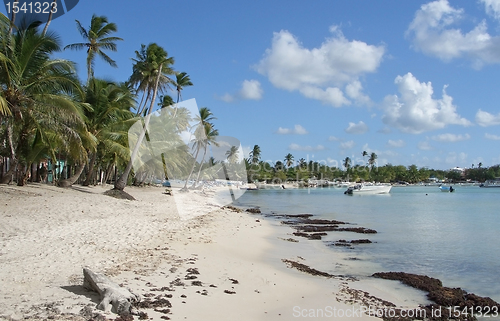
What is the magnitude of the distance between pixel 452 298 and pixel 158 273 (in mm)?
6289

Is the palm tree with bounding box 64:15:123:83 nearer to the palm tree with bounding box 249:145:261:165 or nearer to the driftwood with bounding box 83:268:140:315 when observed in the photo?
the driftwood with bounding box 83:268:140:315

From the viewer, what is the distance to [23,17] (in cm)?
A: 1473

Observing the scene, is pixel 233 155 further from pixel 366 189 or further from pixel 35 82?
pixel 35 82

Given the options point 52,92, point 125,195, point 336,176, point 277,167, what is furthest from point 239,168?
point 52,92

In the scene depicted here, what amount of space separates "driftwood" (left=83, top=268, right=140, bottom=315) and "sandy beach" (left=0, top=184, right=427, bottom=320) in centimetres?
10

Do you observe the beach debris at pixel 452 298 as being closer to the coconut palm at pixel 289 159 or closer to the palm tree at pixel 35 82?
the palm tree at pixel 35 82

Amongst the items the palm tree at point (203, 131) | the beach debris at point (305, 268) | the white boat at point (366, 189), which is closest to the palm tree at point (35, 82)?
the beach debris at point (305, 268)

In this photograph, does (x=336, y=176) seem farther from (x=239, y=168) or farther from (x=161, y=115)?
(x=161, y=115)

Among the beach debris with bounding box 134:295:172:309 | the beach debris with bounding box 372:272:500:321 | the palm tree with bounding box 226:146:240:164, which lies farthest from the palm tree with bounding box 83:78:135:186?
the palm tree with bounding box 226:146:240:164

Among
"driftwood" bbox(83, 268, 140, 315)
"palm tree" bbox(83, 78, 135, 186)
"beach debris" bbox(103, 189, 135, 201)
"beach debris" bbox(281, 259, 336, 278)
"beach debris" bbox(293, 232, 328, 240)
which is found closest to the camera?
"driftwood" bbox(83, 268, 140, 315)

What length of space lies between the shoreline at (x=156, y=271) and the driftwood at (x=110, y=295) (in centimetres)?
15

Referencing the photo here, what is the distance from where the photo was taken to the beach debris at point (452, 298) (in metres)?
7.39

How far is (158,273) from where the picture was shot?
23.4ft

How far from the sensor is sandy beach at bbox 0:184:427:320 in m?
5.29
